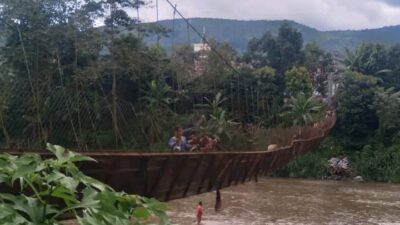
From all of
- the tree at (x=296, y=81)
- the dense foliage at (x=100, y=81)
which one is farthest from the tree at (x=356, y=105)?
the dense foliage at (x=100, y=81)

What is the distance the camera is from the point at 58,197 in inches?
62.2

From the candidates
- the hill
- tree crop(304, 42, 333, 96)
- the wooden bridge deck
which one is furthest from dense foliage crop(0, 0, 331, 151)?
the hill

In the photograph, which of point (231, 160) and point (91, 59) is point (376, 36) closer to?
point (91, 59)

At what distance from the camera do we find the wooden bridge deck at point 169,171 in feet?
13.3

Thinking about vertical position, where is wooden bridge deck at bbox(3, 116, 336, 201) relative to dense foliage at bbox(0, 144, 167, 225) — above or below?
below

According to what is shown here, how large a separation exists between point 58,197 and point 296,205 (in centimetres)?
1736

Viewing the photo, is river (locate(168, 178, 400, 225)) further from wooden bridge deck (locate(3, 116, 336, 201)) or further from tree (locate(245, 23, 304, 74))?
tree (locate(245, 23, 304, 74))

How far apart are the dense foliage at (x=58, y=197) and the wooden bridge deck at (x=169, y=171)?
6.66ft

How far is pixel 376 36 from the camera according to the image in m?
128

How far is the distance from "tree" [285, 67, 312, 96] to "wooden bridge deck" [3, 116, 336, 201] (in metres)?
22.3

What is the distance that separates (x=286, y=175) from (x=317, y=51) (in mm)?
10122

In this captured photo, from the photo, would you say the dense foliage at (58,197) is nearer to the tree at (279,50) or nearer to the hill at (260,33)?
the tree at (279,50)

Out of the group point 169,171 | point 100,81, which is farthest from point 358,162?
point 169,171

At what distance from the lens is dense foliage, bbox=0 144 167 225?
4.83ft
